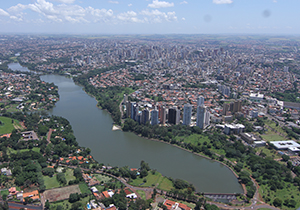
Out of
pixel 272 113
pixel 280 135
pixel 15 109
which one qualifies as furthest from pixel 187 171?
pixel 15 109

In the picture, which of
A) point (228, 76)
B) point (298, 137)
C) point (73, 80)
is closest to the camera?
point (298, 137)

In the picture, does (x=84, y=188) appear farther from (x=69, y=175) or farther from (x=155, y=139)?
(x=155, y=139)

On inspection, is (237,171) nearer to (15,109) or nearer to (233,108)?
(233,108)

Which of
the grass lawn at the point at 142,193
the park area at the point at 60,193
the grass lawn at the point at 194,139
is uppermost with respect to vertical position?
the park area at the point at 60,193

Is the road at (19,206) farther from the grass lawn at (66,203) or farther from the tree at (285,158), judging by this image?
the tree at (285,158)

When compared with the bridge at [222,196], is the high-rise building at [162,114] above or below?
above

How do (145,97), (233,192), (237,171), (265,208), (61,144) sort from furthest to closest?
(145,97) → (61,144) → (237,171) → (233,192) → (265,208)

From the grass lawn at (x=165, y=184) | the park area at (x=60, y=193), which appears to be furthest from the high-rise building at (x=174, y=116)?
the park area at (x=60, y=193)
